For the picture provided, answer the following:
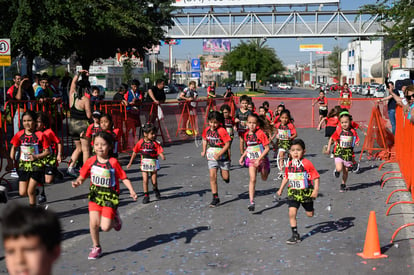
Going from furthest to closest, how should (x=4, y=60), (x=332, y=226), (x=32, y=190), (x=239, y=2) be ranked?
1. (x=239, y=2)
2. (x=4, y=60)
3. (x=32, y=190)
4. (x=332, y=226)

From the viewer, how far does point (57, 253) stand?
1993mm

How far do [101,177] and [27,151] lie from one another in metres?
2.40

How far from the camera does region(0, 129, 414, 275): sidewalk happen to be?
6285mm

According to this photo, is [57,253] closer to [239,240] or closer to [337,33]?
[239,240]

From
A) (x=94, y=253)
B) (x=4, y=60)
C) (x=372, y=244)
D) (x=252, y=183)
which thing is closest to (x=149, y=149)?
(x=252, y=183)

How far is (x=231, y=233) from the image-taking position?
25.1 ft

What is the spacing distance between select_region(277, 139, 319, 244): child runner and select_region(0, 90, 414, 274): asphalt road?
38 cm

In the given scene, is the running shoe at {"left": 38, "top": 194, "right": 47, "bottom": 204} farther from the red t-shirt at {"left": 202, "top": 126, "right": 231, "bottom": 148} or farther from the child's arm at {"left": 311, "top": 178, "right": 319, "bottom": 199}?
the child's arm at {"left": 311, "top": 178, "right": 319, "bottom": 199}

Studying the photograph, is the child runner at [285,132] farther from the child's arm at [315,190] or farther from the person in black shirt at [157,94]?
the person in black shirt at [157,94]

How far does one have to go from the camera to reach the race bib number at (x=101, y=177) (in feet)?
21.5

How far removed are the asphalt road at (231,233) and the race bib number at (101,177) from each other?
2.70 ft

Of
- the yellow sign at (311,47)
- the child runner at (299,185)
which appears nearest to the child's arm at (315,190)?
the child runner at (299,185)

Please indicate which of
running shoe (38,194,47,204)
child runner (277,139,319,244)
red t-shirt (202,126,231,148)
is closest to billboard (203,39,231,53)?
red t-shirt (202,126,231,148)

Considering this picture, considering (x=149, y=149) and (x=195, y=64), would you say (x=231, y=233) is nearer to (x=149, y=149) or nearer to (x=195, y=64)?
(x=149, y=149)
